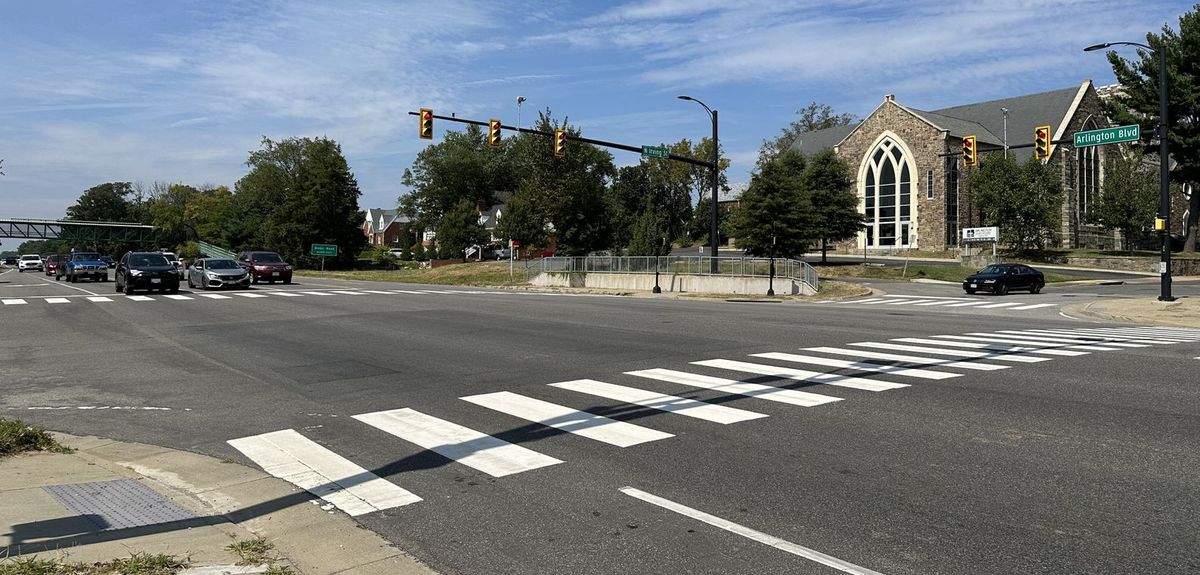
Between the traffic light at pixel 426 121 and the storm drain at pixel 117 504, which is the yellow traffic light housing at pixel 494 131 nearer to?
the traffic light at pixel 426 121

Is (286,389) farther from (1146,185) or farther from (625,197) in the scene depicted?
(625,197)

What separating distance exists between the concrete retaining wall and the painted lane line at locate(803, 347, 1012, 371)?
80.9ft

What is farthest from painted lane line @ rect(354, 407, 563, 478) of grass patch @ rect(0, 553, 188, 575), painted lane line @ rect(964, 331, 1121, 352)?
painted lane line @ rect(964, 331, 1121, 352)

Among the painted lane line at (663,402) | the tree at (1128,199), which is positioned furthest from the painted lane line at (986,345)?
the tree at (1128,199)

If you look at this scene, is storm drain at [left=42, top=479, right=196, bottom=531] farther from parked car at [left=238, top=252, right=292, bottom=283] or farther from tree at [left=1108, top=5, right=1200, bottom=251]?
tree at [left=1108, top=5, right=1200, bottom=251]

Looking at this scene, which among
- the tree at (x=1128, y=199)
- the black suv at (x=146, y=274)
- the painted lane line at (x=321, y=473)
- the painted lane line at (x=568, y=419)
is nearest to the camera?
the painted lane line at (x=321, y=473)

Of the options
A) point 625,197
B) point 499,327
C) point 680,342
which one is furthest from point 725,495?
point 625,197

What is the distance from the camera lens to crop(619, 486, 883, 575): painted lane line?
4.29 m

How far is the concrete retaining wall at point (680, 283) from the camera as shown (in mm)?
38062

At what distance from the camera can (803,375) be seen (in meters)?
10.7

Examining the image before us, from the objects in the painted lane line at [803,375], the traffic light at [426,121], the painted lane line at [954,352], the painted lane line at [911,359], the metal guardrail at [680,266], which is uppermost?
the traffic light at [426,121]

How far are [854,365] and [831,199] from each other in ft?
169

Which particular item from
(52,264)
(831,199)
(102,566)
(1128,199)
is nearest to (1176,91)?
(1128,199)

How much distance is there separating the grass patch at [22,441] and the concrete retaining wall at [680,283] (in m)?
33.2
